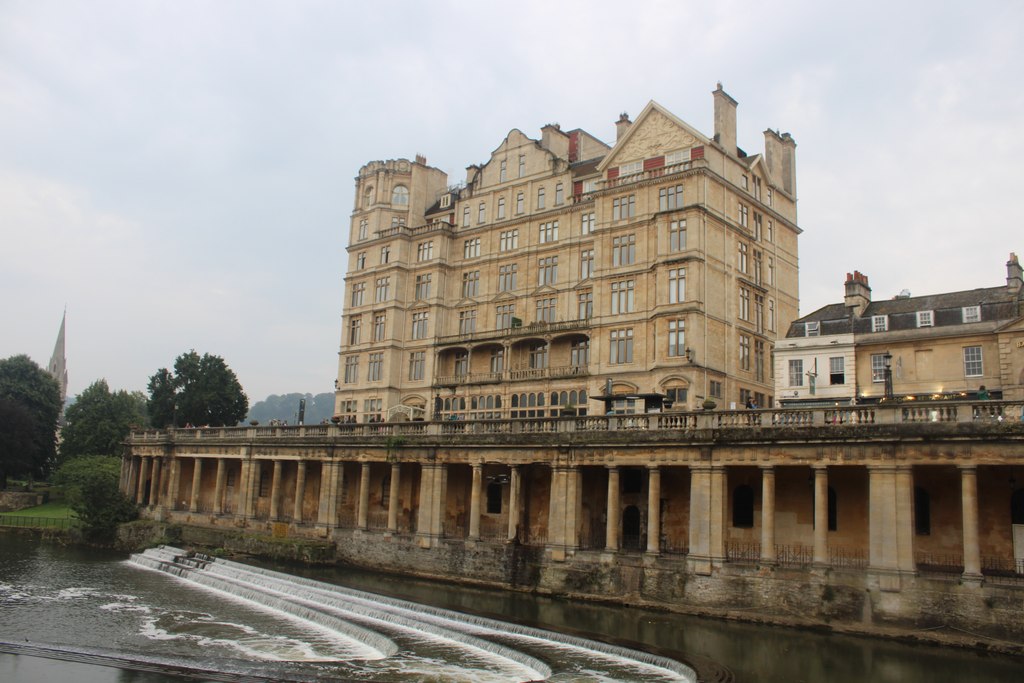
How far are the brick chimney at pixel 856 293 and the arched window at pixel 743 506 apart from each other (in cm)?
1589

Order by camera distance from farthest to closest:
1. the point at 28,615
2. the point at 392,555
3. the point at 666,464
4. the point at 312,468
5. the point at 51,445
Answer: the point at 51,445 < the point at 312,468 < the point at 392,555 < the point at 666,464 < the point at 28,615

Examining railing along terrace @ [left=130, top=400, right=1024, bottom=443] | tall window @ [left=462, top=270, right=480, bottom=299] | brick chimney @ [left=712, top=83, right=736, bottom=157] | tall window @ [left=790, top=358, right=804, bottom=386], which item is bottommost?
railing along terrace @ [left=130, top=400, right=1024, bottom=443]

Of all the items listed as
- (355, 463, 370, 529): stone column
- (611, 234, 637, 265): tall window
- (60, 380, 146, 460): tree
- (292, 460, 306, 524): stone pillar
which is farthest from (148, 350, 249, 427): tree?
(611, 234, 637, 265): tall window

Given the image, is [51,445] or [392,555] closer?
[392,555]

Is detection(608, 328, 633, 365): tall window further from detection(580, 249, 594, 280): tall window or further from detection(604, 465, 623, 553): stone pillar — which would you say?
detection(604, 465, 623, 553): stone pillar

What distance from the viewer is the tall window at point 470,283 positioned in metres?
66.1

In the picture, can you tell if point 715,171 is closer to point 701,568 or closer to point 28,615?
point 701,568

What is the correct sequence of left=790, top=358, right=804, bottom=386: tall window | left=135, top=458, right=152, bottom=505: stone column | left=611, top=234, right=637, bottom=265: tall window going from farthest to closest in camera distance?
left=135, top=458, right=152, bottom=505: stone column
left=611, top=234, right=637, bottom=265: tall window
left=790, top=358, right=804, bottom=386: tall window

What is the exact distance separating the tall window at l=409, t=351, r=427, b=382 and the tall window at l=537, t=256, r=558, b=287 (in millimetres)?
12044

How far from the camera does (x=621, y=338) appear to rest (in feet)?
179

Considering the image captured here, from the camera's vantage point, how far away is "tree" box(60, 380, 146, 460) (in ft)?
294

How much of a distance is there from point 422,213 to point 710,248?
1184 inches

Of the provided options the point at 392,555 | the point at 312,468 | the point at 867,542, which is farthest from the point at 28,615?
the point at 867,542

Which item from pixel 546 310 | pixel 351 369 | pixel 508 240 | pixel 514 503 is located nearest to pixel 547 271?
pixel 546 310
